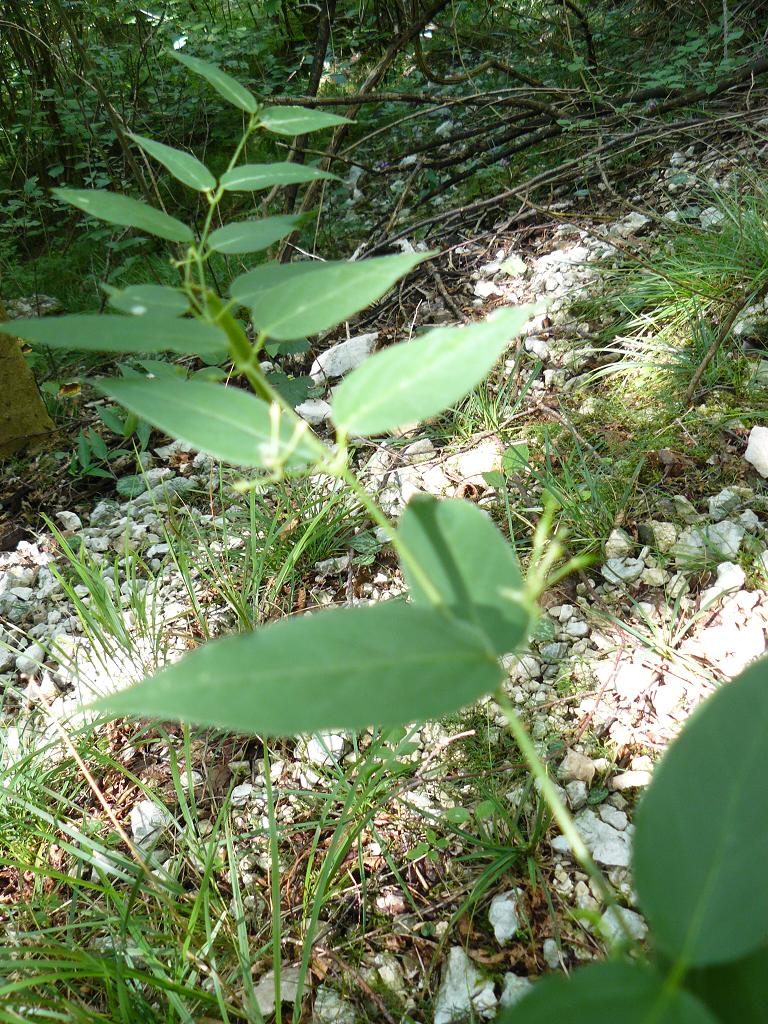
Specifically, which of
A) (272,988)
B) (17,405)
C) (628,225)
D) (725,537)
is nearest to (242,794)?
(272,988)

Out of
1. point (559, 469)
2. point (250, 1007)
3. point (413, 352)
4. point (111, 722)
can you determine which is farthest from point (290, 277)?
point (559, 469)

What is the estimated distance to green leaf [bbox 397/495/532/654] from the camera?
0.80ft

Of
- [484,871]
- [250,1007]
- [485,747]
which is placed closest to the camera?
[250,1007]

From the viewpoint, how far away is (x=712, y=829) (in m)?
0.23

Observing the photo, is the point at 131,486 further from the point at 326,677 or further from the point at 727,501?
the point at 326,677

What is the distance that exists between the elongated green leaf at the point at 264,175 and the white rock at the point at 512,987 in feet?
2.59

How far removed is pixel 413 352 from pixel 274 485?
1.34 meters

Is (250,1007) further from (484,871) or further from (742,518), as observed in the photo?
(742,518)

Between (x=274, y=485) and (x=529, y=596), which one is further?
(x=274, y=485)

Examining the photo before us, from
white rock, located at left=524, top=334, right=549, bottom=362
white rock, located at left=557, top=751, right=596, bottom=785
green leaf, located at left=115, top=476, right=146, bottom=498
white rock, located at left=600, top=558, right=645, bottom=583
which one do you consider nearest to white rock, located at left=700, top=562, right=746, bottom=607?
white rock, located at left=600, top=558, right=645, bottom=583

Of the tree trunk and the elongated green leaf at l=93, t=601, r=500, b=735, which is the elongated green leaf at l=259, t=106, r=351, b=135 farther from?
the tree trunk

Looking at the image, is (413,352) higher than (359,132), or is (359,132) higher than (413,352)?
(413,352)

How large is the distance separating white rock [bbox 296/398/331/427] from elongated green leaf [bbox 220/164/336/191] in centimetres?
A: 140

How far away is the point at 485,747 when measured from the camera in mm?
1052
